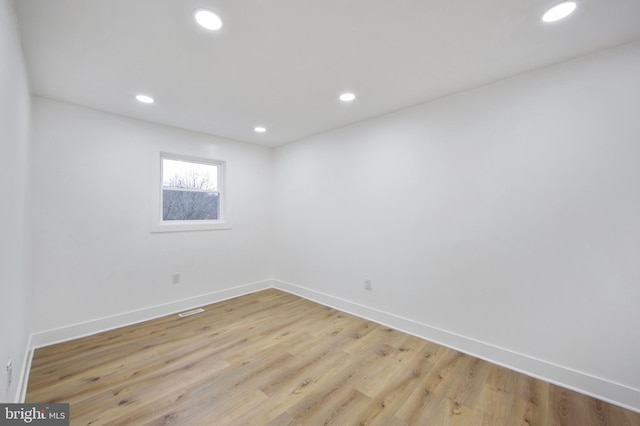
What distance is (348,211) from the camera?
132 inches

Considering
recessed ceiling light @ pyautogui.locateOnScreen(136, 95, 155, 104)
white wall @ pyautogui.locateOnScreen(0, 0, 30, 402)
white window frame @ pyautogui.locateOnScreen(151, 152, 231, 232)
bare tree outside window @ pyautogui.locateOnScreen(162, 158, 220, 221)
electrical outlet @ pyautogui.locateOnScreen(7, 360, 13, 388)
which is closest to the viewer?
white wall @ pyautogui.locateOnScreen(0, 0, 30, 402)

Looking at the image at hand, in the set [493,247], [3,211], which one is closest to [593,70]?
[493,247]

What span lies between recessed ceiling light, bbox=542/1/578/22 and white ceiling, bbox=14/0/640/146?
4cm

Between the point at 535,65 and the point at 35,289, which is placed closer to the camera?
the point at 535,65

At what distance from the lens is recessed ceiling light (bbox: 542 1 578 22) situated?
1.41m

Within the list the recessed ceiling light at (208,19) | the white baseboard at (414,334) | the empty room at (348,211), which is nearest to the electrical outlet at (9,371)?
the empty room at (348,211)

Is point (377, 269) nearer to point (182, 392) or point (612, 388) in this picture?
point (612, 388)

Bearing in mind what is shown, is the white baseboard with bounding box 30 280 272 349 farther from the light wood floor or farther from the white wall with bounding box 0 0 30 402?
the white wall with bounding box 0 0 30 402

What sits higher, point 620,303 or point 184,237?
point 184,237

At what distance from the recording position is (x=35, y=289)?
2.43 m

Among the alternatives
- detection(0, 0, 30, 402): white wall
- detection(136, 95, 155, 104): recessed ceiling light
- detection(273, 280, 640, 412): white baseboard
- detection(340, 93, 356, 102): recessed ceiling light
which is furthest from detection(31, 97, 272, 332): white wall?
detection(273, 280, 640, 412): white baseboard

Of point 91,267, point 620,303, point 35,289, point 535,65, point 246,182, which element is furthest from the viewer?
point 246,182

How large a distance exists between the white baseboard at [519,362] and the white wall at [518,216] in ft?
0.06

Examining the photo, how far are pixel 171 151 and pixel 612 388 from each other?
15.3 ft
